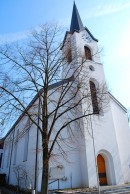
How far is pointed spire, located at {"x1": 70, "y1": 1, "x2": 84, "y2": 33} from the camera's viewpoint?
2283 centimetres

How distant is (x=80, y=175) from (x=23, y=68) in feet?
31.4

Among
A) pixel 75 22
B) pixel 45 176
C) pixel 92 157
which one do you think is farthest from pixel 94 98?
pixel 75 22

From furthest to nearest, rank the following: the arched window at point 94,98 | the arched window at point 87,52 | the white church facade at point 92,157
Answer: the arched window at point 87,52
the white church facade at point 92,157
the arched window at point 94,98

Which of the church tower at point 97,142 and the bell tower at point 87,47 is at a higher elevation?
the bell tower at point 87,47

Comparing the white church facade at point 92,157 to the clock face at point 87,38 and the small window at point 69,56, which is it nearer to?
the small window at point 69,56

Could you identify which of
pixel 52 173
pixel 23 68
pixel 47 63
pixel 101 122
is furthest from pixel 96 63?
pixel 52 173

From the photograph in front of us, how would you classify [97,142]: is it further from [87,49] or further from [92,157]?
[87,49]

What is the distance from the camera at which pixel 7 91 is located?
9.61 meters

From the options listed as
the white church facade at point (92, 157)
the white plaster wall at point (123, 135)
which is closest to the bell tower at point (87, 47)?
the white church facade at point (92, 157)

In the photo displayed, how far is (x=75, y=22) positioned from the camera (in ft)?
80.0

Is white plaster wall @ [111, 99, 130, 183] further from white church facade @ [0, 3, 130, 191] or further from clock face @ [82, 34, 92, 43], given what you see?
clock face @ [82, 34, 92, 43]

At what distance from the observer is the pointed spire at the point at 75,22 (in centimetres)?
2283

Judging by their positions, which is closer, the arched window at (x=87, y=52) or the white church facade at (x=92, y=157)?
the white church facade at (x=92, y=157)

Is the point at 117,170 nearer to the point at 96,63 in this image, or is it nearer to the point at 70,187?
the point at 70,187
